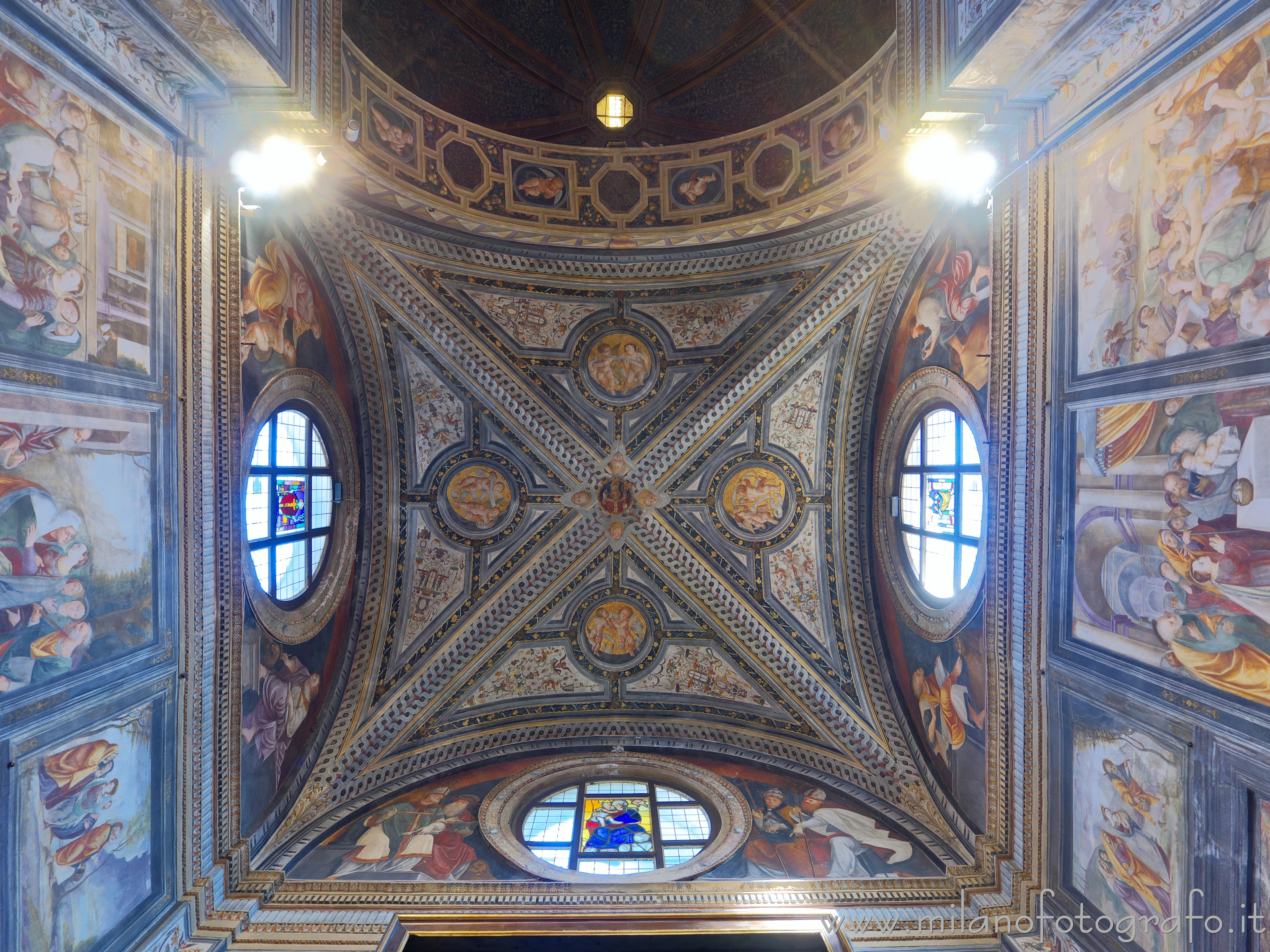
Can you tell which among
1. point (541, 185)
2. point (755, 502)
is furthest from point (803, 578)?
point (541, 185)

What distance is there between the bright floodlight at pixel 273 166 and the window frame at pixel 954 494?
7935mm

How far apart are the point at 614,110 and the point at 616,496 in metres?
6.34

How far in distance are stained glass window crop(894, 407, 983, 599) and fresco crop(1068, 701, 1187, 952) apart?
209 centimetres

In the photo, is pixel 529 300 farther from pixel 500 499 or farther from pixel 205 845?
pixel 205 845

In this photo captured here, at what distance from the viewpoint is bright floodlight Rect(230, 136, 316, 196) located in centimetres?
566

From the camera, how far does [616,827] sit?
7645mm

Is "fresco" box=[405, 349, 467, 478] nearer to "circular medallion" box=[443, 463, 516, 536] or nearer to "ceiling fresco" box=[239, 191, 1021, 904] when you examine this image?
"ceiling fresco" box=[239, 191, 1021, 904]

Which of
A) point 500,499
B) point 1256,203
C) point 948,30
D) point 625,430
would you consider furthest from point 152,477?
point 1256,203

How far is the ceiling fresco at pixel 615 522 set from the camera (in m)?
8.27

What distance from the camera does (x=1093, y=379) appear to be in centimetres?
488

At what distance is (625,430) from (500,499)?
2.37 metres

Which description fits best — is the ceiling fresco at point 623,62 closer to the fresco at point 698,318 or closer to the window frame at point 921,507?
the fresco at point 698,318

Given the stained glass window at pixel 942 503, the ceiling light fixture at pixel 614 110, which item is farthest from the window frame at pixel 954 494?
the ceiling light fixture at pixel 614 110

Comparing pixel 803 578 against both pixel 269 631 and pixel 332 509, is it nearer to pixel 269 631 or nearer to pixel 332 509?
pixel 332 509
